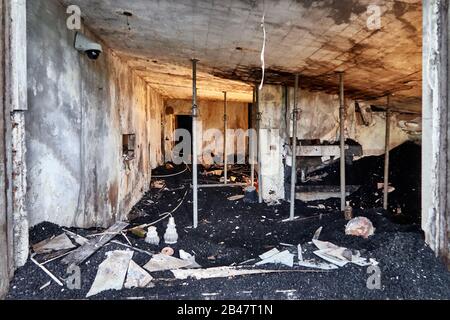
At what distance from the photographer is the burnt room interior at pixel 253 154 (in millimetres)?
1956

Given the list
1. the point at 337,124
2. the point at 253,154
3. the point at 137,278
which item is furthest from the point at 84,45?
the point at 337,124

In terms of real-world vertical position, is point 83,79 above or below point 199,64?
below

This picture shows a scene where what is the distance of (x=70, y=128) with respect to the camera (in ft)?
9.82

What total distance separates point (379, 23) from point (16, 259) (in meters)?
3.24

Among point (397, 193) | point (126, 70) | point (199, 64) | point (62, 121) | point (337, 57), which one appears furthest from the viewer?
point (397, 193)

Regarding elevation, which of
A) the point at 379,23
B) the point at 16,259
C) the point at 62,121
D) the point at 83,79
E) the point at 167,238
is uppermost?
the point at 379,23

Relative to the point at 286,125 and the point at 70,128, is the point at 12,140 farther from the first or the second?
the point at 286,125

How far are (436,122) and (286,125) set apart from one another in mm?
3928

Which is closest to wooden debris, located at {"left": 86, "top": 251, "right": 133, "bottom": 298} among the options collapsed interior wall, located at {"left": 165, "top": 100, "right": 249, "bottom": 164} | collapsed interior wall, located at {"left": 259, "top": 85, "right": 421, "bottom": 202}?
collapsed interior wall, located at {"left": 259, "top": 85, "right": 421, "bottom": 202}

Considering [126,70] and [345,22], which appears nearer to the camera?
[345,22]

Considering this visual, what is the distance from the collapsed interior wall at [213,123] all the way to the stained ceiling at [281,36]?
21.5 feet

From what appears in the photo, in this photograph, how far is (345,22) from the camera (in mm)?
2645
